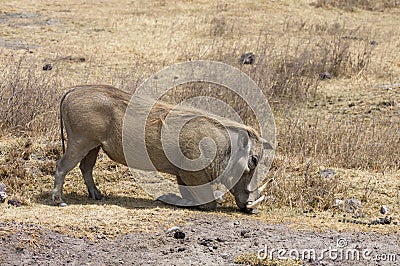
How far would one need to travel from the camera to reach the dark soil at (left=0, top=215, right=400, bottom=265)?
4.42 m

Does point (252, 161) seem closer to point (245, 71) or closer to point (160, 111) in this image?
point (160, 111)

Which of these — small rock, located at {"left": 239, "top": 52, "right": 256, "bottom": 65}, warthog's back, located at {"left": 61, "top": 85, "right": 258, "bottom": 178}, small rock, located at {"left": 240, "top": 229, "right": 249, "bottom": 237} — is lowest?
small rock, located at {"left": 240, "top": 229, "right": 249, "bottom": 237}

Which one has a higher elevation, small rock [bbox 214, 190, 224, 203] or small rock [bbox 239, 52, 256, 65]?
small rock [bbox 239, 52, 256, 65]

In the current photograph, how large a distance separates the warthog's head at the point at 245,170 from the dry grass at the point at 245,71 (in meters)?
0.15

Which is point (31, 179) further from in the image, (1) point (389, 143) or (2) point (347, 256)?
(1) point (389, 143)

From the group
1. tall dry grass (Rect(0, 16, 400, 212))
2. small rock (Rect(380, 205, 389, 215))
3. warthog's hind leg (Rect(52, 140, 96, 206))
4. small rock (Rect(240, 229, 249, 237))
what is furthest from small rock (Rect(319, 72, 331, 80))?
small rock (Rect(240, 229, 249, 237))

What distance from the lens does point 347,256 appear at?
4.58m

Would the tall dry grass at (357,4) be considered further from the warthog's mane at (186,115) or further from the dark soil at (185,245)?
the dark soil at (185,245)

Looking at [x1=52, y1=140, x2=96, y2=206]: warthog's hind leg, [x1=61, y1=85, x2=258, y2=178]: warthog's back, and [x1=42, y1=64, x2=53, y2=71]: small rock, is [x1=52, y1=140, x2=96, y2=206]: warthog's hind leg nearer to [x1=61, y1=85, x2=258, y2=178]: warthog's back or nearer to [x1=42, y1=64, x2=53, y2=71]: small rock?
[x1=61, y1=85, x2=258, y2=178]: warthog's back

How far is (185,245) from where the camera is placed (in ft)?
15.3

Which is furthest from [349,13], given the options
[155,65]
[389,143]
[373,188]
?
[373,188]

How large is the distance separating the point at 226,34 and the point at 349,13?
461 centimetres

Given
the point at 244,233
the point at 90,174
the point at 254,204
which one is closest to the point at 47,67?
the point at 90,174

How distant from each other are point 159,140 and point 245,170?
0.71 meters
